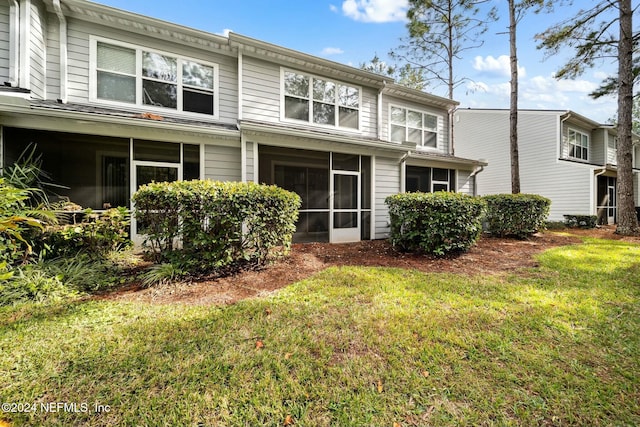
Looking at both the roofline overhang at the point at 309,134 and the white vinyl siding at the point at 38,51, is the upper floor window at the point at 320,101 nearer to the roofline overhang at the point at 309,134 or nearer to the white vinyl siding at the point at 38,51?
the roofline overhang at the point at 309,134

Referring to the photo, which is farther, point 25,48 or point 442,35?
point 442,35

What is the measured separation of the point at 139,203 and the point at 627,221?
15082mm

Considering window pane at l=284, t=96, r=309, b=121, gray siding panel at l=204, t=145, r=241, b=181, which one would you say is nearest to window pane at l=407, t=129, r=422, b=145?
window pane at l=284, t=96, r=309, b=121

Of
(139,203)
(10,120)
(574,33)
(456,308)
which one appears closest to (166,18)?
(10,120)

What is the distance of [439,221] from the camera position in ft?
19.7

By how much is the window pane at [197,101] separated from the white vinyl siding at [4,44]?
11.0ft

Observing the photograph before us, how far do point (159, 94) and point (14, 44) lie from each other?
2611 mm

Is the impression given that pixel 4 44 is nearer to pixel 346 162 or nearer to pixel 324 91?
pixel 324 91

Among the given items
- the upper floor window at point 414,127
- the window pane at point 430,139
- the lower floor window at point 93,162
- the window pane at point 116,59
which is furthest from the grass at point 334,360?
the window pane at point 430,139

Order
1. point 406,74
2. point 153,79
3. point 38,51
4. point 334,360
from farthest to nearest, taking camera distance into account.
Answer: point 406,74
point 153,79
point 38,51
point 334,360

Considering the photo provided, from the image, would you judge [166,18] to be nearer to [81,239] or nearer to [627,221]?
[81,239]

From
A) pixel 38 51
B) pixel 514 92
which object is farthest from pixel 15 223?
pixel 514 92

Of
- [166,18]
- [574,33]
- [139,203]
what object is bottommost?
[139,203]

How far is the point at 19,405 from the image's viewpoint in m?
1.77
